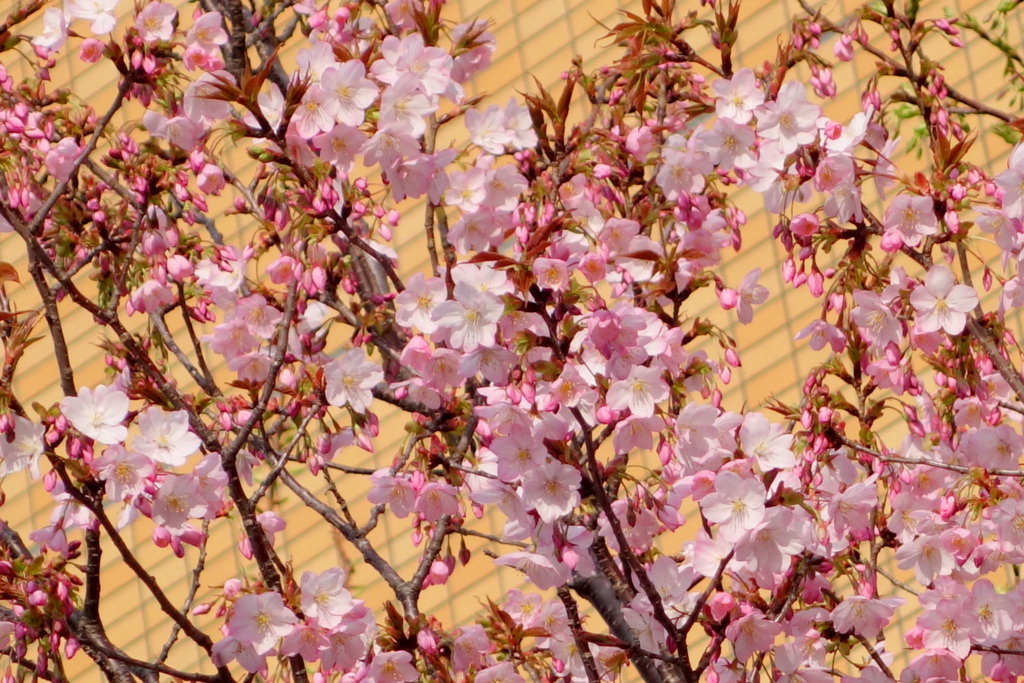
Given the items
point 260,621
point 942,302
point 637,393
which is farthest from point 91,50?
point 942,302

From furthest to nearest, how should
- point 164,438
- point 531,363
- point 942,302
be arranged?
point 942,302
point 164,438
point 531,363

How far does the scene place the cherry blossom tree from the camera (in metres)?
2.31

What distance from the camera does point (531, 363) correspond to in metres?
2.29

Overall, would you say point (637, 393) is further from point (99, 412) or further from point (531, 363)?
point (99, 412)

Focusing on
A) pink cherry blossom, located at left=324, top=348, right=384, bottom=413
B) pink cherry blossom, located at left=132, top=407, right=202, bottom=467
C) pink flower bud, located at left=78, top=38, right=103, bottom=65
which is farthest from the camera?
pink flower bud, located at left=78, top=38, right=103, bottom=65

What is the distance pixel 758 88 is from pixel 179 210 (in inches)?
59.8

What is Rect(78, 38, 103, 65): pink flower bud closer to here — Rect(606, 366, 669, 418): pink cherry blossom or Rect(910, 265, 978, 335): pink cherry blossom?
Rect(606, 366, 669, 418): pink cherry blossom

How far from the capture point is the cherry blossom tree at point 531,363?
91.1 inches

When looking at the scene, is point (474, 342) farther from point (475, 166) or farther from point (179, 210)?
point (179, 210)

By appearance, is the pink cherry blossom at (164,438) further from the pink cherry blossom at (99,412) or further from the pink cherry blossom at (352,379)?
the pink cherry blossom at (352,379)

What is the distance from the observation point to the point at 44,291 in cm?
229

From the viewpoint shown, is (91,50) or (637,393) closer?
(637,393)

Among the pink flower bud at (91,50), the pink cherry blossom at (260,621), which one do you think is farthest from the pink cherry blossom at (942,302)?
the pink flower bud at (91,50)

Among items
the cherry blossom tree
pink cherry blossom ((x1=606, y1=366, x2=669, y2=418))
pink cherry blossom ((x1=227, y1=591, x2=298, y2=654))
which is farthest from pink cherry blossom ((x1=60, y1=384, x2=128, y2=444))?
pink cherry blossom ((x1=606, y1=366, x2=669, y2=418))
